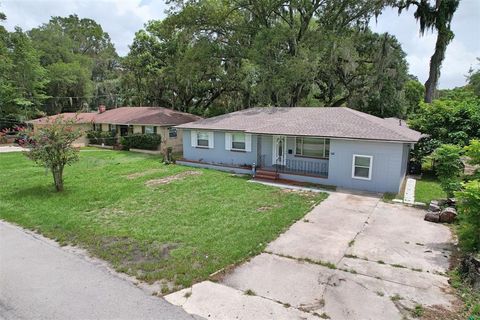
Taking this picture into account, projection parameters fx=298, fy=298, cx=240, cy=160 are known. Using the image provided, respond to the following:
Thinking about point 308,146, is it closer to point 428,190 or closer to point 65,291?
point 428,190

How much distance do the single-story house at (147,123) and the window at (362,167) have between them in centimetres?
1383

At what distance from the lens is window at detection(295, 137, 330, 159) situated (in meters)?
14.8

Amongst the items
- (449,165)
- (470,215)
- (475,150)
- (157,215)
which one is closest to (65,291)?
(157,215)

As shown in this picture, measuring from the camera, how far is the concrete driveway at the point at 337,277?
500 cm

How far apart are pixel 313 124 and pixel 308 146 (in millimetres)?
1137

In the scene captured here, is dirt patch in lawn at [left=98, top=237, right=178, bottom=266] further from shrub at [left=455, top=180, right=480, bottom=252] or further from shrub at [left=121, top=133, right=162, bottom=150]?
shrub at [left=121, top=133, right=162, bottom=150]

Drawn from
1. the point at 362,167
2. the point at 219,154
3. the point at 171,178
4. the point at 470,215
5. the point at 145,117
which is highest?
the point at 145,117

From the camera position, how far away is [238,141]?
55.8 feet

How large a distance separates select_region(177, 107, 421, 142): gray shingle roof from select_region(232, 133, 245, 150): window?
0.49 m

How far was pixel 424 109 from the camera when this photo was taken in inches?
679

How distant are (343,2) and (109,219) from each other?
67.0ft

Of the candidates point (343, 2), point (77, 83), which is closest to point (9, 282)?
point (343, 2)

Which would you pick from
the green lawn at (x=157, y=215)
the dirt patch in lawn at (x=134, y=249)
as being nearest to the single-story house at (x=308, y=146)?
the green lawn at (x=157, y=215)

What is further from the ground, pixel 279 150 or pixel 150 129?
pixel 150 129
